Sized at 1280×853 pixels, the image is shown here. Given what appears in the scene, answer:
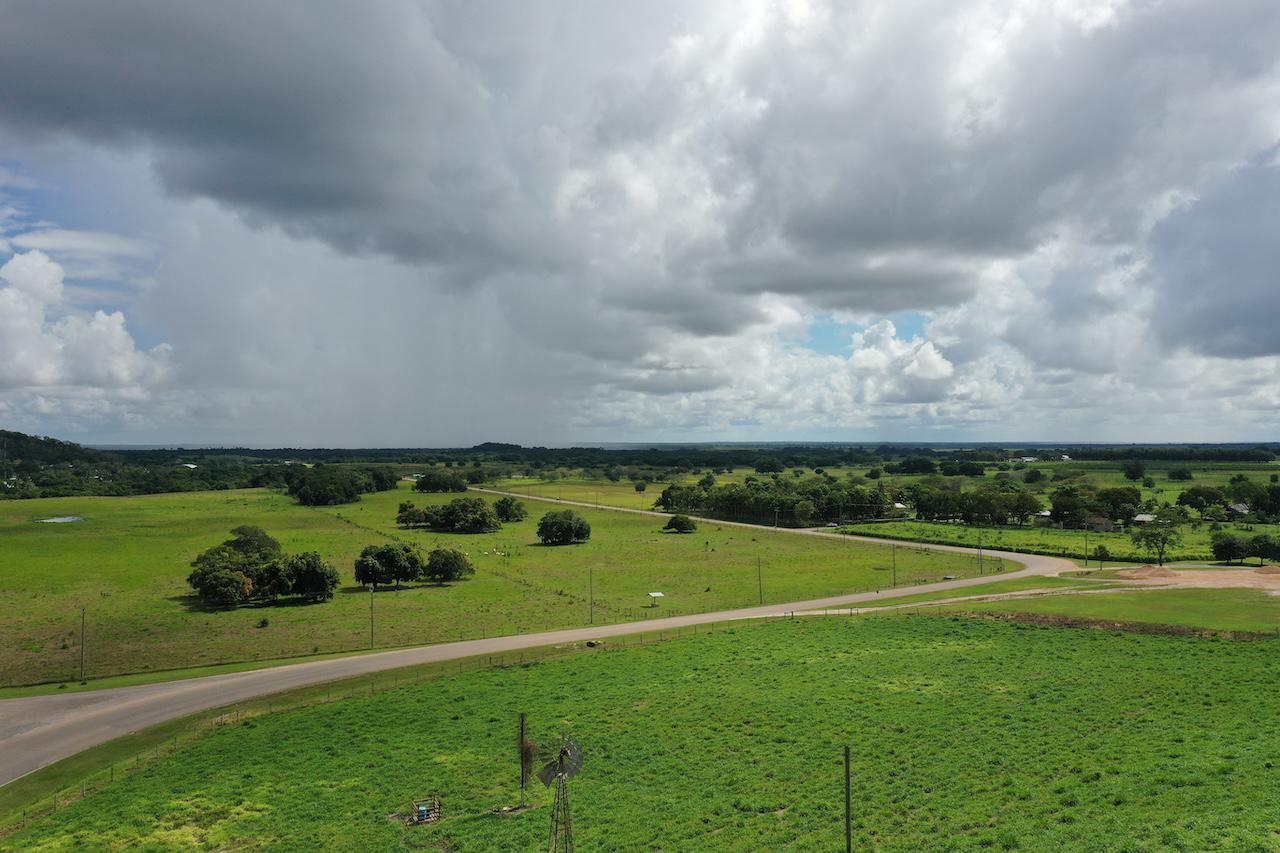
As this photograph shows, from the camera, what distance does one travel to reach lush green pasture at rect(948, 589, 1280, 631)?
207ft

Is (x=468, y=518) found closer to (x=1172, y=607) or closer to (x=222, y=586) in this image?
(x=222, y=586)

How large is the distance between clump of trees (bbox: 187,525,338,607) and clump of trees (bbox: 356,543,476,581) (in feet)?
18.3

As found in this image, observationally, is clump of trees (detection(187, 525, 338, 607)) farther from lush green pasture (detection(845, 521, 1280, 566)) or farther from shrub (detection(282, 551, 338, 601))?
lush green pasture (detection(845, 521, 1280, 566))

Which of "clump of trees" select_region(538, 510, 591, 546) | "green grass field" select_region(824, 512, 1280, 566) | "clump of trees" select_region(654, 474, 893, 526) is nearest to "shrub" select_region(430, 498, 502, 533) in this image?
"clump of trees" select_region(538, 510, 591, 546)

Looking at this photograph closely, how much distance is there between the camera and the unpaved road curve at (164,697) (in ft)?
135

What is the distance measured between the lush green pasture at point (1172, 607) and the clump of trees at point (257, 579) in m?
68.6

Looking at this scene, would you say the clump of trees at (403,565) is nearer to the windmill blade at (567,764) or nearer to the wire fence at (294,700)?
the wire fence at (294,700)

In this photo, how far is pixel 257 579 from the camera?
80938mm

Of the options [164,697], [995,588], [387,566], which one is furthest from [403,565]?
[995,588]

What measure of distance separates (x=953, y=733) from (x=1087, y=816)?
10.2 meters

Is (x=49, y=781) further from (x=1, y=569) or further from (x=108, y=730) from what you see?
(x=1, y=569)

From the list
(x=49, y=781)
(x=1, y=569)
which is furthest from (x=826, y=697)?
(x=1, y=569)

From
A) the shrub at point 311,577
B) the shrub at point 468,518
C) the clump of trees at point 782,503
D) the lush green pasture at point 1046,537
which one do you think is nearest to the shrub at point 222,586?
the shrub at point 311,577

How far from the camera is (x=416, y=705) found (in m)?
44.8
